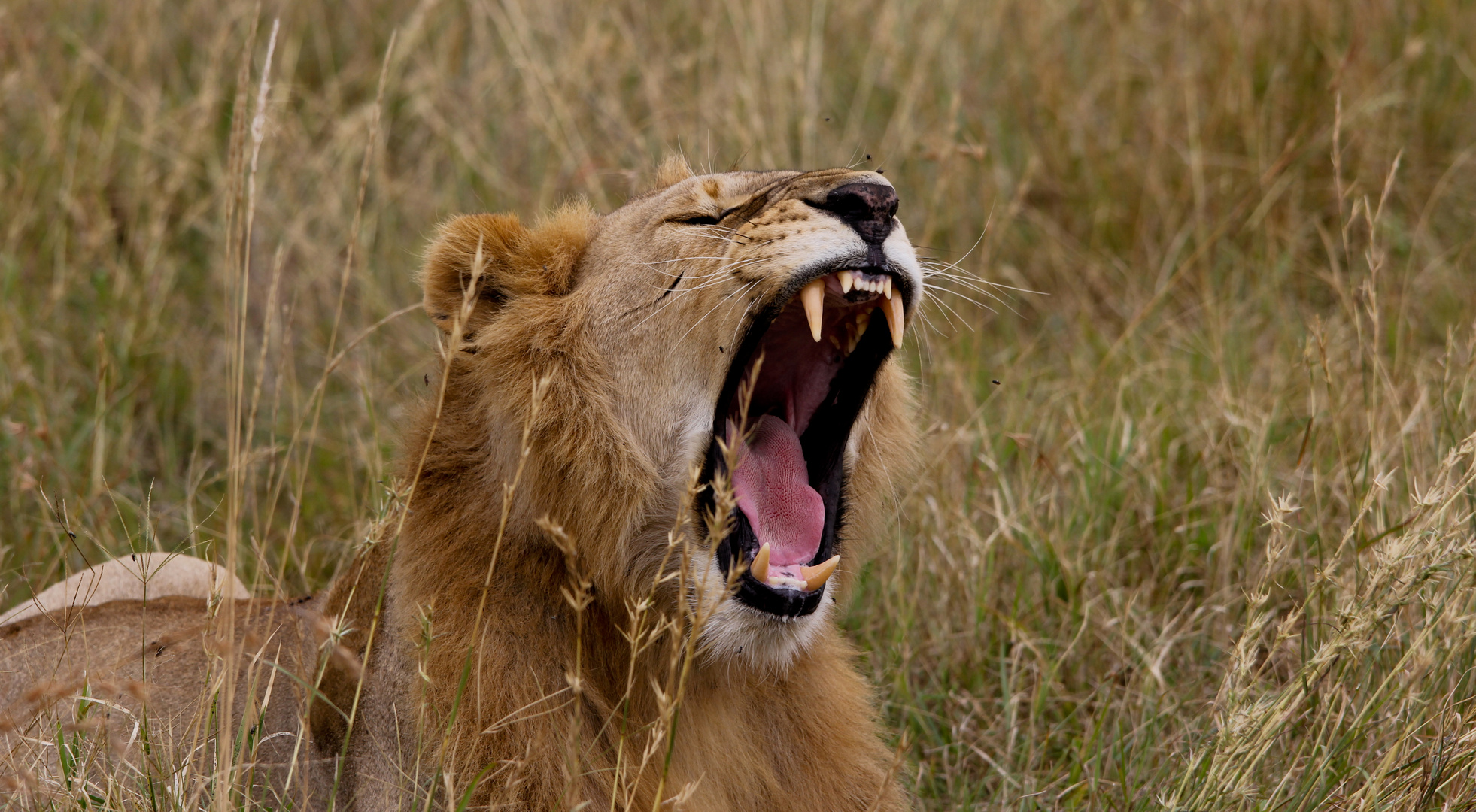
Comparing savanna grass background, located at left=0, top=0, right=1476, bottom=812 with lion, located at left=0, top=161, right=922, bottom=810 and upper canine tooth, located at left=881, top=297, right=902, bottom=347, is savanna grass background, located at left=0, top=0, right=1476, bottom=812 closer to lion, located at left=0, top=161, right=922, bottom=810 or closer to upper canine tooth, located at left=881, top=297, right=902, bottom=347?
lion, located at left=0, top=161, right=922, bottom=810

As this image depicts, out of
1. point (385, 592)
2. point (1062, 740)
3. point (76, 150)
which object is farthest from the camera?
point (76, 150)

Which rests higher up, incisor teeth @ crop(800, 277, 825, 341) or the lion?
incisor teeth @ crop(800, 277, 825, 341)

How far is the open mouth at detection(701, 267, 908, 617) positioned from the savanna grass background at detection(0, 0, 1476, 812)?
2.59ft

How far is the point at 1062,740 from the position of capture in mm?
3854

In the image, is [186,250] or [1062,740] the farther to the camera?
[186,250]

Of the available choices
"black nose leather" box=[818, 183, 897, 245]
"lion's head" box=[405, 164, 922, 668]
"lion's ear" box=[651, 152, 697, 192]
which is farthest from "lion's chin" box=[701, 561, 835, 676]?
"lion's ear" box=[651, 152, 697, 192]

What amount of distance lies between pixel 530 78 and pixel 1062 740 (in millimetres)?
3636

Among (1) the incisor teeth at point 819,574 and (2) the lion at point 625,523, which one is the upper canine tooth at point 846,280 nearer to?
(2) the lion at point 625,523

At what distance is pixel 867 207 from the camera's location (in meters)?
2.85

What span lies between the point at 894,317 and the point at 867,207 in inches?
8.4

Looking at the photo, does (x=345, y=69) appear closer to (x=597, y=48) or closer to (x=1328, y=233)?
(x=597, y=48)

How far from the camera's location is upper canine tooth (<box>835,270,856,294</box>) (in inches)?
111

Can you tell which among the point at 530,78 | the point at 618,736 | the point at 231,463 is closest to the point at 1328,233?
the point at 530,78

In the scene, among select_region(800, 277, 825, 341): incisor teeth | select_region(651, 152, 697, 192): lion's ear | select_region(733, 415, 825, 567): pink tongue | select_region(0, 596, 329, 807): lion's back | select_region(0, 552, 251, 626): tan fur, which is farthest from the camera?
select_region(0, 552, 251, 626): tan fur
